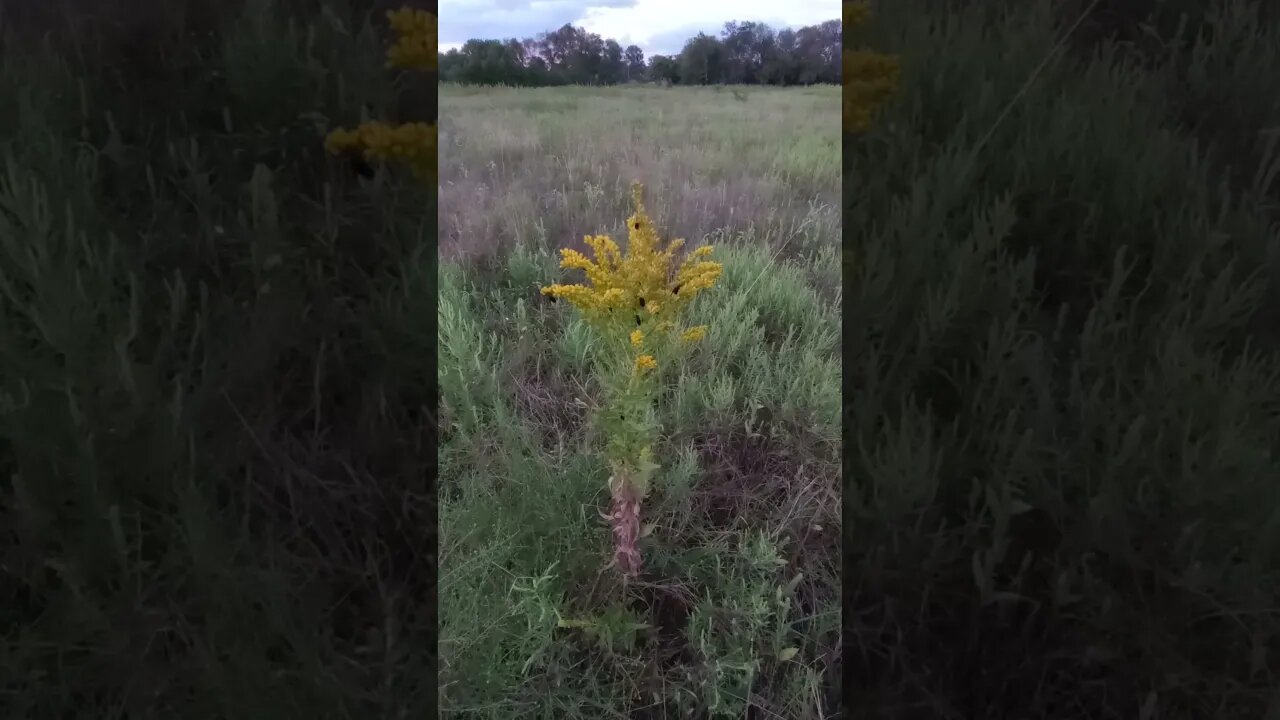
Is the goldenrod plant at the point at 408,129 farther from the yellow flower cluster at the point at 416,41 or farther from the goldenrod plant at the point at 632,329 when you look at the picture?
the goldenrod plant at the point at 632,329

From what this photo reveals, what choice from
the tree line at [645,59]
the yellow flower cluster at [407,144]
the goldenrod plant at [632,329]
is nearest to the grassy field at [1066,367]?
the tree line at [645,59]

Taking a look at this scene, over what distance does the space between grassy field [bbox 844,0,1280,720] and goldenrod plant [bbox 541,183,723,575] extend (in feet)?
→ 0.83

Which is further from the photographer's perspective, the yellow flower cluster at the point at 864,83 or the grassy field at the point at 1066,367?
the yellow flower cluster at the point at 864,83

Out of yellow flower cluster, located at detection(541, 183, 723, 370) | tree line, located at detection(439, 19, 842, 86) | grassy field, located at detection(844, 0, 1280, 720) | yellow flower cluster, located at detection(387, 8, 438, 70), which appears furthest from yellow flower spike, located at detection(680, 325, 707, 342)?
yellow flower cluster, located at detection(387, 8, 438, 70)

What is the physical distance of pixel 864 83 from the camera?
3.61 ft

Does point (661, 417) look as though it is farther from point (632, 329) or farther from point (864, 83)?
point (864, 83)

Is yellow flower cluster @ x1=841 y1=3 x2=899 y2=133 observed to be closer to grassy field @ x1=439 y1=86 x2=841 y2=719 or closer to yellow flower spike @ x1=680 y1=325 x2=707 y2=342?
grassy field @ x1=439 y1=86 x2=841 y2=719

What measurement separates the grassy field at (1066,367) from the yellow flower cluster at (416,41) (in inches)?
25.1

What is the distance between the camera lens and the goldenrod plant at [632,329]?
106 centimetres

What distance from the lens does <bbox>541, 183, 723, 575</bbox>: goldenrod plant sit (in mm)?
1059

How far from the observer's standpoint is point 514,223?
1.11 metres

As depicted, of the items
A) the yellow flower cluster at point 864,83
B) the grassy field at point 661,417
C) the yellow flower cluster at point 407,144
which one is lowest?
the grassy field at point 661,417

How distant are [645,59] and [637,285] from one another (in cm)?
33

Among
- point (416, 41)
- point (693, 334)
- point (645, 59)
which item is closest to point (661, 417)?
point (693, 334)
